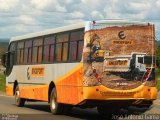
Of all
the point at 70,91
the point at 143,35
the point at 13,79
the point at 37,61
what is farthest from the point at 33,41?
the point at 143,35

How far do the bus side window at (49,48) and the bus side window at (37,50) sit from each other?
58cm

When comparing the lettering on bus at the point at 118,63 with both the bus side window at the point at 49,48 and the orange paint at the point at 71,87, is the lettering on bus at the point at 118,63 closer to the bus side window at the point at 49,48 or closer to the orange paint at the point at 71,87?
the orange paint at the point at 71,87

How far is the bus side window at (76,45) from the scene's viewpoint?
709 inches

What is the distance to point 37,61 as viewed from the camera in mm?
22703

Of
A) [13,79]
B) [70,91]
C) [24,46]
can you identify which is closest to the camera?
[70,91]

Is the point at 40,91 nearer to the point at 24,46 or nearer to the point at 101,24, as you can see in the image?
the point at 24,46

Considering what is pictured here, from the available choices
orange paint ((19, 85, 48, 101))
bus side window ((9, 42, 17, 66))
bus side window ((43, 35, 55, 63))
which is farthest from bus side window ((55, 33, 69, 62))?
bus side window ((9, 42, 17, 66))

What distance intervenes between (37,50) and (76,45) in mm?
4612

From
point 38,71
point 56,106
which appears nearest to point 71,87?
point 56,106

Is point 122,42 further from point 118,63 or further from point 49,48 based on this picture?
point 49,48

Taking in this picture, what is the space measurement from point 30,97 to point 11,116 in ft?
15.6

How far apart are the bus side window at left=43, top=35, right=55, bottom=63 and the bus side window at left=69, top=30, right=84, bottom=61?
199cm

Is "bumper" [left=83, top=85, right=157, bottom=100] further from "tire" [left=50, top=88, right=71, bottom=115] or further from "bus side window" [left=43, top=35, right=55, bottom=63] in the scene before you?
"bus side window" [left=43, top=35, right=55, bottom=63]

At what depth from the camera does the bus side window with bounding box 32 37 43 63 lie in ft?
73.5
